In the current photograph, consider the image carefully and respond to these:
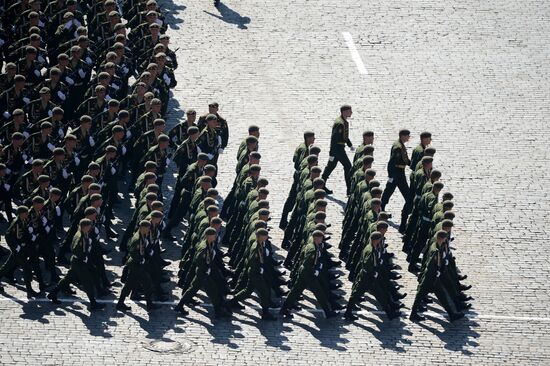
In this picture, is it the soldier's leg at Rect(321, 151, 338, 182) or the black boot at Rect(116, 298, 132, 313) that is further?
the soldier's leg at Rect(321, 151, 338, 182)

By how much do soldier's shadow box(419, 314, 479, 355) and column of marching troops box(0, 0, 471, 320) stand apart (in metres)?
0.21

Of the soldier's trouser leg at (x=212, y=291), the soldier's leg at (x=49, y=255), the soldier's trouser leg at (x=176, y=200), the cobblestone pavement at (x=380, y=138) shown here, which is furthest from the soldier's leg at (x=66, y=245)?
the soldier's trouser leg at (x=212, y=291)

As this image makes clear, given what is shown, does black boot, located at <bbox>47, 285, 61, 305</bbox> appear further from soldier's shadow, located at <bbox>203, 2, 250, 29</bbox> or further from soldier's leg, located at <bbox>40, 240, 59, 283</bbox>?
soldier's shadow, located at <bbox>203, 2, 250, 29</bbox>

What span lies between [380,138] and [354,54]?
4.90 meters

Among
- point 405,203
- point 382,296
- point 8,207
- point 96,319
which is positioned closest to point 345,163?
point 405,203

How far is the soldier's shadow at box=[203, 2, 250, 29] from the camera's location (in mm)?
41000

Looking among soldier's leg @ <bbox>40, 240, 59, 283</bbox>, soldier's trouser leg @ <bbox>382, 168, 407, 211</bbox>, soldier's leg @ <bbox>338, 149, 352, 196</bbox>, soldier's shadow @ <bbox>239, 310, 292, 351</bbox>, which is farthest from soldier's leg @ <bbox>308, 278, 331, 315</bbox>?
soldier's leg @ <bbox>338, 149, 352, 196</bbox>

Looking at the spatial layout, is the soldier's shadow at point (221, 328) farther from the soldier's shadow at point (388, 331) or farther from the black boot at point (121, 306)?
the soldier's shadow at point (388, 331)

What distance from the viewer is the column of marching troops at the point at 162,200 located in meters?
28.0

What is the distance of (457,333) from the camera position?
27.9 metres

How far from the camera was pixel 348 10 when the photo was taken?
138ft

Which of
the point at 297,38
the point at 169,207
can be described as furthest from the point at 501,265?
the point at 297,38

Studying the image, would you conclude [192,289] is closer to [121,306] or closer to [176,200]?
[121,306]

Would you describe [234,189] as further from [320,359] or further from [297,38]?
[297,38]
